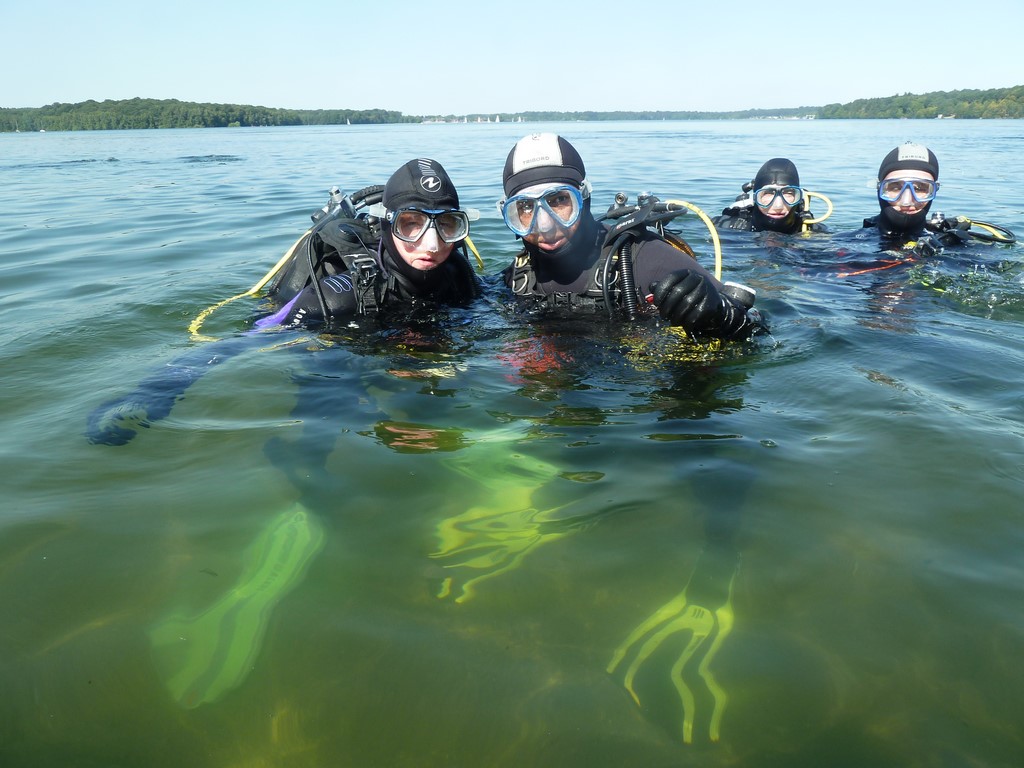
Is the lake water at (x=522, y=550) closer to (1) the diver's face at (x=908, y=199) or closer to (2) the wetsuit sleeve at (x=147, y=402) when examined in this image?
(2) the wetsuit sleeve at (x=147, y=402)

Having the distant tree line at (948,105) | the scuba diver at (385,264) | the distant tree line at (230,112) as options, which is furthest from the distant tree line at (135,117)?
the scuba diver at (385,264)

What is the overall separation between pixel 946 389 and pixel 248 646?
3343 mm

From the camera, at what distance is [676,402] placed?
10.6ft

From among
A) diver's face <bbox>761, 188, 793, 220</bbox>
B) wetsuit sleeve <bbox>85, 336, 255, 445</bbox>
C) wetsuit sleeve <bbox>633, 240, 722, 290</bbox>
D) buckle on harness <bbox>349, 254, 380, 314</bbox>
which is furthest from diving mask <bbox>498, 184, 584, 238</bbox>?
diver's face <bbox>761, 188, 793, 220</bbox>

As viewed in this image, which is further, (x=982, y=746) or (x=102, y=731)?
(x=102, y=731)

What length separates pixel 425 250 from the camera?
4.15m

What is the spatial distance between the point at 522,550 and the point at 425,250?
8.13ft

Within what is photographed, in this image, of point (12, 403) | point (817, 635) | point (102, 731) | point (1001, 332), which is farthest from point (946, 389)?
point (12, 403)

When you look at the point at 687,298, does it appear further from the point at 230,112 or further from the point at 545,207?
the point at 230,112

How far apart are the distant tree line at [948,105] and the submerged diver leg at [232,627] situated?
67.8 meters

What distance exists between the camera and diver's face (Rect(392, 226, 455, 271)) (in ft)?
13.5

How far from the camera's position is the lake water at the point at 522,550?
1.57m

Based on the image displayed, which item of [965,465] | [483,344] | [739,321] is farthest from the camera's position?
[483,344]

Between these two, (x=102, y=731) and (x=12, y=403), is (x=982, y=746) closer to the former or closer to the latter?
(x=102, y=731)
